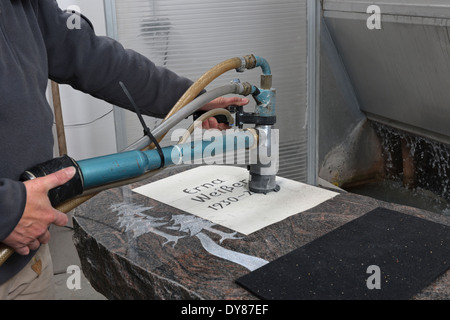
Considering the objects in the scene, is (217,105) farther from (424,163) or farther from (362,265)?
(424,163)

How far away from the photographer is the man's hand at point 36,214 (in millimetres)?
829

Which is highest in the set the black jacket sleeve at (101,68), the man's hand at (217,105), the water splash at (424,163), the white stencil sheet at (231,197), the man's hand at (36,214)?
the black jacket sleeve at (101,68)

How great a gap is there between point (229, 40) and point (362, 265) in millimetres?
1523

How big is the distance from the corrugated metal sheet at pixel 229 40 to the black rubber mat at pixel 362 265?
4.34 ft

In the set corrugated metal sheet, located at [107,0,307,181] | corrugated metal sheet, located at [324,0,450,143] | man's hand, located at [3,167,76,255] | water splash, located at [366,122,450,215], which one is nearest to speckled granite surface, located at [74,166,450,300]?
man's hand, located at [3,167,76,255]

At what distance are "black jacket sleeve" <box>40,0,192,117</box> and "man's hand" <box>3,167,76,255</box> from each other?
378mm

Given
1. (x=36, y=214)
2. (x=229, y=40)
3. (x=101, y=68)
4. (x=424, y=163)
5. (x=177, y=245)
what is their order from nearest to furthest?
(x=36, y=214), (x=177, y=245), (x=101, y=68), (x=229, y=40), (x=424, y=163)

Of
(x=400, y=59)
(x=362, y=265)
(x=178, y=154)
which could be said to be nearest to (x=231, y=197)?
(x=178, y=154)

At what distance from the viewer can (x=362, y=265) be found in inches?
34.4

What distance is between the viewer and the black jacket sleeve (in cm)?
111

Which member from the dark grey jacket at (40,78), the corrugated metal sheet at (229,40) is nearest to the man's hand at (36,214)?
the dark grey jacket at (40,78)

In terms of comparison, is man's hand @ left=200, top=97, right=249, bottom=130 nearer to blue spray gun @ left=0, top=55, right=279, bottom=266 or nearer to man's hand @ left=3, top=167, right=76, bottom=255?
blue spray gun @ left=0, top=55, right=279, bottom=266

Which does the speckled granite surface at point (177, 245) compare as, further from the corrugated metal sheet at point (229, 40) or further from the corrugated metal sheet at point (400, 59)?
the corrugated metal sheet at point (229, 40)
